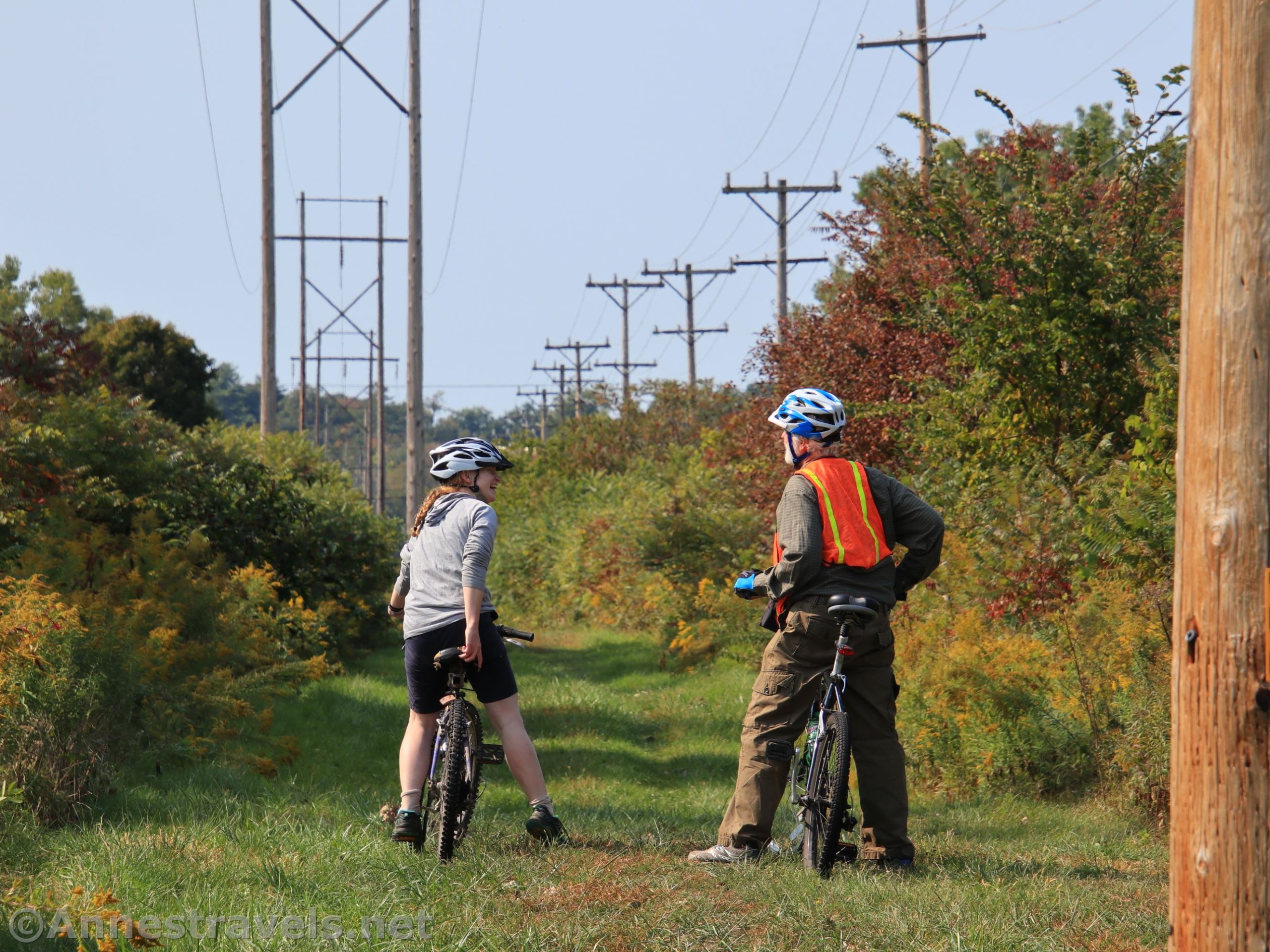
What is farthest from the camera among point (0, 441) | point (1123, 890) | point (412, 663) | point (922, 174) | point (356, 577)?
point (356, 577)

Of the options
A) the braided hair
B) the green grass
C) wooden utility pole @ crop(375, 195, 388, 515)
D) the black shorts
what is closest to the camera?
the green grass

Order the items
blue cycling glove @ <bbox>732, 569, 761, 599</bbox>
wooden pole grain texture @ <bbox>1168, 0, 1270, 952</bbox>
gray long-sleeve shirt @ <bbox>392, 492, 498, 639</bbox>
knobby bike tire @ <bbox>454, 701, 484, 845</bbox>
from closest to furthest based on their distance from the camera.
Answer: wooden pole grain texture @ <bbox>1168, 0, 1270, 952</bbox>
blue cycling glove @ <bbox>732, 569, 761, 599</bbox>
knobby bike tire @ <bbox>454, 701, 484, 845</bbox>
gray long-sleeve shirt @ <bbox>392, 492, 498, 639</bbox>

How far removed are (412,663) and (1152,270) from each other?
7.69 metres

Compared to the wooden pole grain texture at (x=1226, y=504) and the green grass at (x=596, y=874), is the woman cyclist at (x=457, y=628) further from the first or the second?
the wooden pole grain texture at (x=1226, y=504)

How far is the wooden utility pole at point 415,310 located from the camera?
17.9 m

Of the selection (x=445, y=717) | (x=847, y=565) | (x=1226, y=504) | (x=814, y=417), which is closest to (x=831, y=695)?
(x=847, y=565)

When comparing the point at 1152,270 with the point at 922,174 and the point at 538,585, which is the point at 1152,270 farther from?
the point at 538,585

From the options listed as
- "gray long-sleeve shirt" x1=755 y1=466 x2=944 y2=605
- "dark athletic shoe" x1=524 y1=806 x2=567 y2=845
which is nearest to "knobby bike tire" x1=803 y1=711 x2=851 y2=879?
"gray long-sleeve shirt" x1=755 y1=466 x2=944 y2=605

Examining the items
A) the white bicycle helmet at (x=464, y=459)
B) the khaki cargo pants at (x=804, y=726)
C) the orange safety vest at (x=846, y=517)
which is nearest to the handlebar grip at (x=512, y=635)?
the white bicycle helmet at (x=464, y=459)

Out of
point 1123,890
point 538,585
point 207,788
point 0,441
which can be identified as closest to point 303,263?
point 538,585

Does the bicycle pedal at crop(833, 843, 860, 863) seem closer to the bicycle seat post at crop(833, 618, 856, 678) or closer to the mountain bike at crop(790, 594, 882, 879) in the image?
the mountain bike at crop(790, 594, 882, 879)

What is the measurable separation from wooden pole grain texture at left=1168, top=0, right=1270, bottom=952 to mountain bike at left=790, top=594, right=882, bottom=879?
7.78 ft

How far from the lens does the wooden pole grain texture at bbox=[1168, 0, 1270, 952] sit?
3.33 metres

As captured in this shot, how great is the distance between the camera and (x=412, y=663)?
6.52 m
